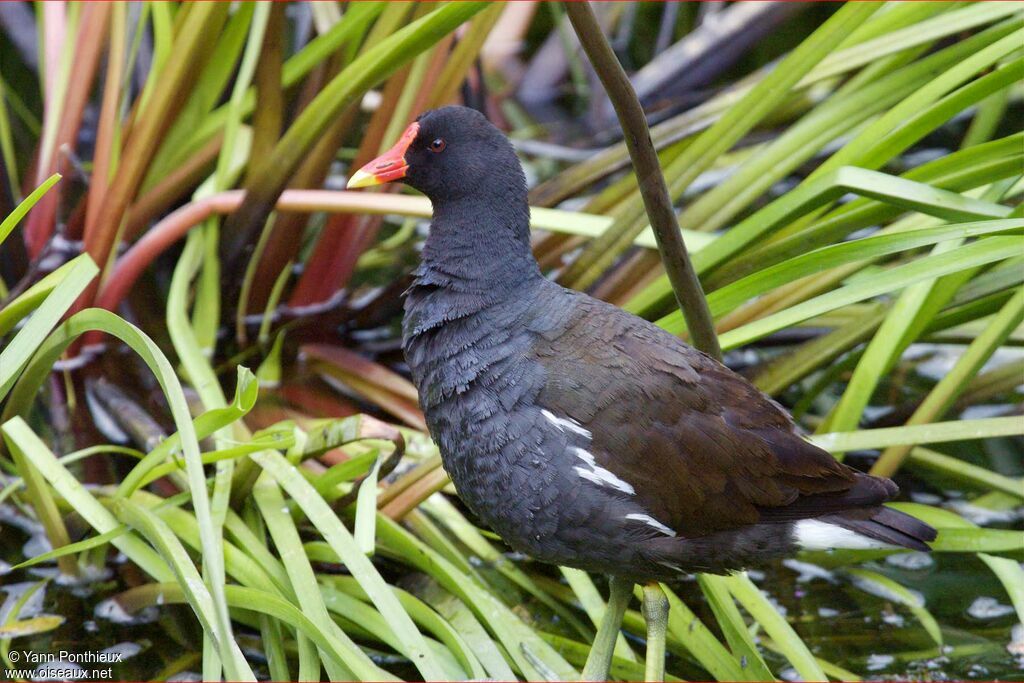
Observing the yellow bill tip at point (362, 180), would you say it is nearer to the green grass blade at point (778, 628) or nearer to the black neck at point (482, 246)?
the black neck at point (482, 246)

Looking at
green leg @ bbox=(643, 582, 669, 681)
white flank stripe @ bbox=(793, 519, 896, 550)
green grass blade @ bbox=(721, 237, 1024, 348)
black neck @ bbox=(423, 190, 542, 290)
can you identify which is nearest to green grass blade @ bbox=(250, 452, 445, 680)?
green leg @ bbox=(643, 582, 669, 681)

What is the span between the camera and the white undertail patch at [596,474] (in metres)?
2.05

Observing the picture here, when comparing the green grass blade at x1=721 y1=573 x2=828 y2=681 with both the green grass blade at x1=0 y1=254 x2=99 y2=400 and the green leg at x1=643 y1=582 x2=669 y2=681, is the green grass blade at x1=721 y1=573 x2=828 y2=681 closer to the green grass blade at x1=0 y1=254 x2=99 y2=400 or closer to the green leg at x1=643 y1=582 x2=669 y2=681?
the green leg at x1=643 y1=582 x2=669 y2=681

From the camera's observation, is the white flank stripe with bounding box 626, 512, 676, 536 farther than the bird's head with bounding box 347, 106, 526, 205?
No

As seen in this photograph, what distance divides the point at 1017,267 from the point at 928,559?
77 cm

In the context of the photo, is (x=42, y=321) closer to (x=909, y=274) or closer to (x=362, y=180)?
(x=362, y=180)

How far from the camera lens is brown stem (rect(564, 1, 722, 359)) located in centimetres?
182

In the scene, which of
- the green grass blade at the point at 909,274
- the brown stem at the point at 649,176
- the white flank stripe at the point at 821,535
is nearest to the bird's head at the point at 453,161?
the brown stem at the point at 649,176

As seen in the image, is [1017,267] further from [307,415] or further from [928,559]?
[307,415]

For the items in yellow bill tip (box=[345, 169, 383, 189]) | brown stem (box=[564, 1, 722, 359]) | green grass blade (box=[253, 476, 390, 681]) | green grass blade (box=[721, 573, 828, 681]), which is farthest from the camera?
yellow bill tip (box=[345, 169, 383, 189])

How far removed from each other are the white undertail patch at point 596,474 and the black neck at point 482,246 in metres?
0.37

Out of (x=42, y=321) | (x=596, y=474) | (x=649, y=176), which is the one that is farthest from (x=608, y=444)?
(x=42, y=321)

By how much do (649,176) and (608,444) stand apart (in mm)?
506

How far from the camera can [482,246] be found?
222 cm
